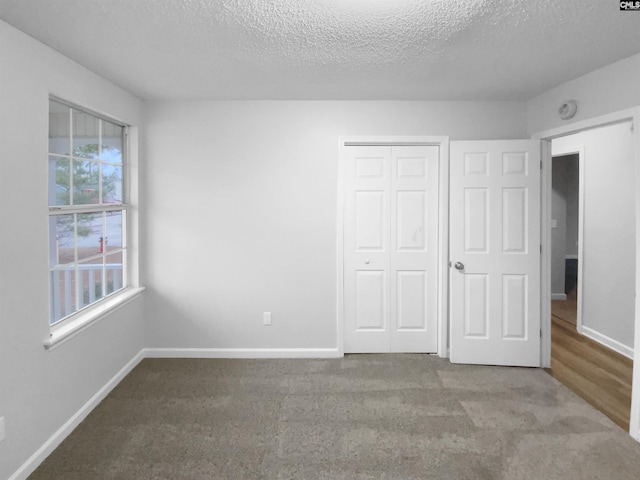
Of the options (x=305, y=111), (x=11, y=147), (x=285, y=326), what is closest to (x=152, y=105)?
(x=305, y=111)

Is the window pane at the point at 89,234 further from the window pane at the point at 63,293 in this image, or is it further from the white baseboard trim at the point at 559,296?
the white baseboard trim at the point at 559,296

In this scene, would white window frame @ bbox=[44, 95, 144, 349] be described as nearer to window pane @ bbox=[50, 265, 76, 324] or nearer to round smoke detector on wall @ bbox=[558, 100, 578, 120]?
window pane @ bbox=[50, 265, 76, 324]

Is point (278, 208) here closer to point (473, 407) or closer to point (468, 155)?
point (468, 155)

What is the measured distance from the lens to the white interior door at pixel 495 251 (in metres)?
3.76

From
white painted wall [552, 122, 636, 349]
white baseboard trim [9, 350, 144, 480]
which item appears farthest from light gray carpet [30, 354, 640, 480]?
white painted wall [552, 122, 636, 349]

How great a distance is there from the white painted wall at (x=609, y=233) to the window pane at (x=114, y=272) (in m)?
4.64

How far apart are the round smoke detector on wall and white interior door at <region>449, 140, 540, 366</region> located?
0.37m

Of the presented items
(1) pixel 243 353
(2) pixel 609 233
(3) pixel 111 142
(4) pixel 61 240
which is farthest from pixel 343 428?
(2) pixel 609 233

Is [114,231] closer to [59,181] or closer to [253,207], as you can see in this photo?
[59,181]

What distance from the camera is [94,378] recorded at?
3.06 metres

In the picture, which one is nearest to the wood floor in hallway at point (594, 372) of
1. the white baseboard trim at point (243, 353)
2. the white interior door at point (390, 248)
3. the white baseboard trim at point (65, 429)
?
the white interior door at point (390, 248)

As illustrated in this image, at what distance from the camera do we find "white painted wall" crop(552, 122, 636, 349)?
4094mm

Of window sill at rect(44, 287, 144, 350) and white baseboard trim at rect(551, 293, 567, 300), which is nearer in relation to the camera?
window sill at rect(44, 287, 144, 350)

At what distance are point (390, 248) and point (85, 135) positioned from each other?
2663mm
